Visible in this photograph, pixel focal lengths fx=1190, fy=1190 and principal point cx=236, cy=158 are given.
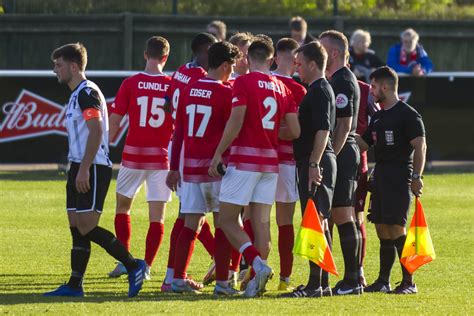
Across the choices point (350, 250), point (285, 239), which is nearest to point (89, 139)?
point (285, 239)

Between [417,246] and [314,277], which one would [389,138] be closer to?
[417,246]

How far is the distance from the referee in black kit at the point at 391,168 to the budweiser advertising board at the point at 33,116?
997cm

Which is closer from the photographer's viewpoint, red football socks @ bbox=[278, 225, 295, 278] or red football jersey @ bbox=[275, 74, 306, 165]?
red football jersey @ bbox=[275, 74, 306, 165]

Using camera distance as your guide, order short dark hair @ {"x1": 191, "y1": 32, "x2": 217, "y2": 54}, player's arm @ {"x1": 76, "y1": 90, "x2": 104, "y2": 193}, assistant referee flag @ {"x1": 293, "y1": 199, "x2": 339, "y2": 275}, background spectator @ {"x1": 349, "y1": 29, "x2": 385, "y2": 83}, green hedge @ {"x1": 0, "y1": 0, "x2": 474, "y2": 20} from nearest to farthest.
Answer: player's arm @ {"x1": 76, "y1": 90, "x2": 104, "y2": 193}
assistant referee flag @ {"x1": 293, "y1": 199, "x2": 339, "y2": 275}
short dark hair @ {"x1": 191, "y1": 32, "x2": 217, "y2": 54}
background spectator @ {"x1": 349, "y1": 29, "x2": 385, "y2": 83}
green hedge @ {"x1": 0, "y1": 0, "x2": 474, "y2": 20}

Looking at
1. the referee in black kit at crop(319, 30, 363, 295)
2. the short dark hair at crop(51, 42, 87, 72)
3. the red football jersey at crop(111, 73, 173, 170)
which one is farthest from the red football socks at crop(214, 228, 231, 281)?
the short dark hair at crop(51, 42, 87, 72)

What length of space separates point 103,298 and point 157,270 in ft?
6.34

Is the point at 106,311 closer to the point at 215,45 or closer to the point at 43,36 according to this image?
the point at 215,45

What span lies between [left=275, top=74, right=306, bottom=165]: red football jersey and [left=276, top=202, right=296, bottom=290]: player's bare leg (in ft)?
1.37

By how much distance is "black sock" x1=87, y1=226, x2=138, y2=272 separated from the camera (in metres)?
9.52

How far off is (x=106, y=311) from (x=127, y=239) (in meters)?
2.47

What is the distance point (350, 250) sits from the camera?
9906 mm

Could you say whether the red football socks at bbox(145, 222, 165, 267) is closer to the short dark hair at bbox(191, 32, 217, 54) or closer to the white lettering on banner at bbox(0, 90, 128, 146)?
Answer: the short dark hair at bbox(191, 32, 217, 54)

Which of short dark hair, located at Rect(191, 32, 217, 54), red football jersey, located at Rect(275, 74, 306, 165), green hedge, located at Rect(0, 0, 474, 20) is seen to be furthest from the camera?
green hedge, located at Rect(0, 0, 474, 20)

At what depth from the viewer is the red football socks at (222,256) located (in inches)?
384
